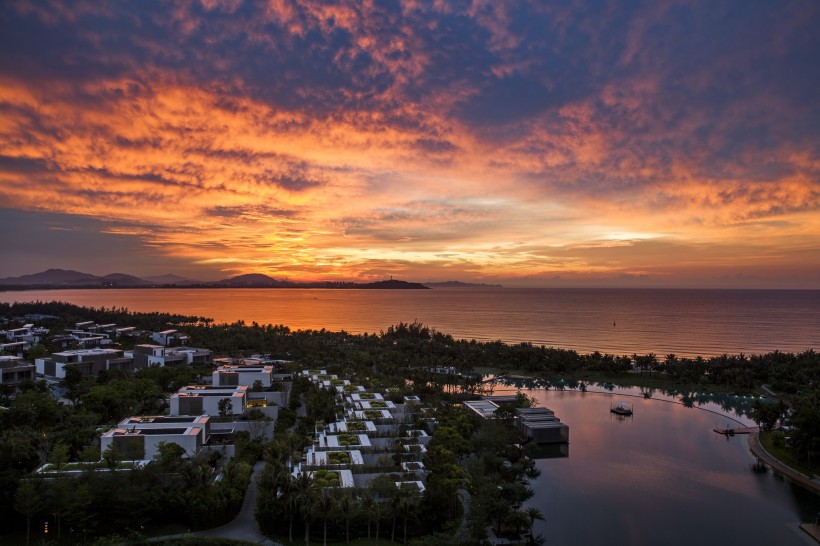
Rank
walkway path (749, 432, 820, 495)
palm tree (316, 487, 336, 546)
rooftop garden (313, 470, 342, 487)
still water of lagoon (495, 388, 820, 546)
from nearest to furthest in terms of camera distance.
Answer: palm tree (316, 487, 336, 546), still water of lagoon (495, 388, 820, 546), rooftop garden (313, 470, 342, 487), walkway path (749, 432, 820, 495)

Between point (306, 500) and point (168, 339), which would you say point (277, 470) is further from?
point (168, 339)

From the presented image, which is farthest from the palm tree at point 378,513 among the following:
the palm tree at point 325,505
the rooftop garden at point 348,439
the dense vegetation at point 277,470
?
the rooftop garden at point 348,439

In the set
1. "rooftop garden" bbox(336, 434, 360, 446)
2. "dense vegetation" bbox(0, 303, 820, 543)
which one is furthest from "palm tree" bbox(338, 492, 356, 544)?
"rooftop garden" bbox(336, 434, 360, 446)

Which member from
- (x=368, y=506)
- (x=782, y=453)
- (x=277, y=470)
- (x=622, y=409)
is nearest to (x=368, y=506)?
(x=368, y=506)

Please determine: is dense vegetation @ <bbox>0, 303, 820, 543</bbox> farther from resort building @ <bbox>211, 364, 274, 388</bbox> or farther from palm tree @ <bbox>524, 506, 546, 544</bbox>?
resort building @ <bbox>211, 364, 274, 388</bbox>

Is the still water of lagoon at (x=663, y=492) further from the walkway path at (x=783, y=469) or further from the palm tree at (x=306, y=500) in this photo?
the palm tree at (x=306, y=500)
